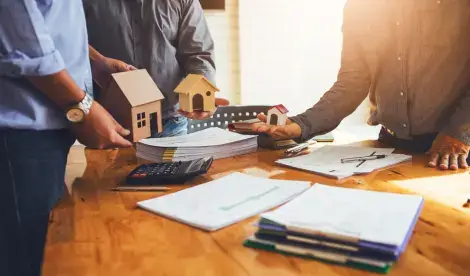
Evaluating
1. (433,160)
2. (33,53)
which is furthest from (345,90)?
(33,53)

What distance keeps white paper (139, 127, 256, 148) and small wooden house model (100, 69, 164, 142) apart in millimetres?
188

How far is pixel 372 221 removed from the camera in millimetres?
870

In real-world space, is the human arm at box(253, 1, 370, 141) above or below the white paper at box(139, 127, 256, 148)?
above

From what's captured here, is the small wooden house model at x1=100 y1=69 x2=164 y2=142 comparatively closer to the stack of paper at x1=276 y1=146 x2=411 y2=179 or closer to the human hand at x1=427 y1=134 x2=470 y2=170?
the stack of paper at x1=276 y1=146 x2=411 y2=179

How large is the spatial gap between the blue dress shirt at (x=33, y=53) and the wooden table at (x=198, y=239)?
0.68ft

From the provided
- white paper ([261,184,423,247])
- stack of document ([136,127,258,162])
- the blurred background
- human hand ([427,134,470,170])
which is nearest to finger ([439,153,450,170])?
human hand ([427,134,470,170])

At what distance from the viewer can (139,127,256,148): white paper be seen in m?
1.56

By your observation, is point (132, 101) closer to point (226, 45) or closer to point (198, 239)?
point (198, 239)

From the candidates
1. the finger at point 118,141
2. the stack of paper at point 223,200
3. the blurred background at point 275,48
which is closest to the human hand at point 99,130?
the finger at point 118,141

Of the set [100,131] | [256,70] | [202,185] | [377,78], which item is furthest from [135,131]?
[256,70]

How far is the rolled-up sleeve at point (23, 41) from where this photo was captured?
1089 mm

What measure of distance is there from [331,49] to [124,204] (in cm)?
280

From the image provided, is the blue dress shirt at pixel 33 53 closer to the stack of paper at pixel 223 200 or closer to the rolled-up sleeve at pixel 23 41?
the rolled-up sleeve at pixel 23 41

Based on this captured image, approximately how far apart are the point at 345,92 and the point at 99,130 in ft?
2.77
